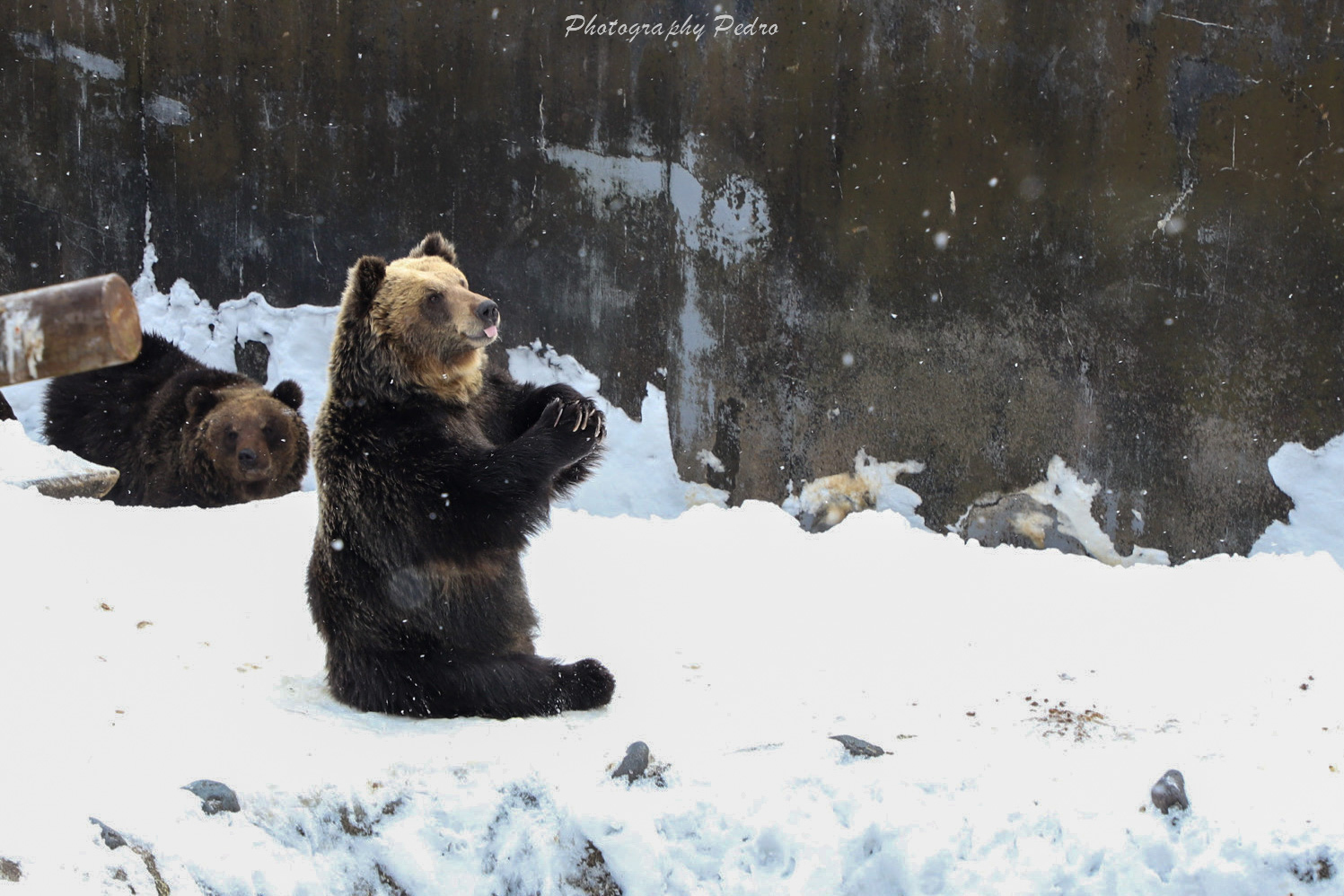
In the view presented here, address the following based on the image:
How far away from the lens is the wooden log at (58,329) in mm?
2088

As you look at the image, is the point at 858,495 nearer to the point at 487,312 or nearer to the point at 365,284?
the point at 487,312

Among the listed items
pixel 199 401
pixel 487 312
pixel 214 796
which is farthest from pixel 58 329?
pixel 199 401

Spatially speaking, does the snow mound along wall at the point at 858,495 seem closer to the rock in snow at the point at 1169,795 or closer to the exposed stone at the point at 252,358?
the exposed stone at the point at 252,358

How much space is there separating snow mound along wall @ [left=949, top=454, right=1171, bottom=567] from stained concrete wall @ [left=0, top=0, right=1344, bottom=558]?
9 centimetres

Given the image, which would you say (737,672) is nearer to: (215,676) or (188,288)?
(215,676)

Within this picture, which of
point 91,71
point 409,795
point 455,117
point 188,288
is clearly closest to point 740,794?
point 409,795

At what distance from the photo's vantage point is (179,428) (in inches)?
281

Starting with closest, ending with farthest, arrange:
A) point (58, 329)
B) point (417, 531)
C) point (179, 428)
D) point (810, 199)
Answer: point (58, 329)
point (417, 531)
point (810, 199)
point (179, 428)

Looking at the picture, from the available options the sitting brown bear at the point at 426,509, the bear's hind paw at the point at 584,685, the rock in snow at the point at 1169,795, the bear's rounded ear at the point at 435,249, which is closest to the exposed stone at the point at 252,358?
the bear's rounded ear at the point at 435,249

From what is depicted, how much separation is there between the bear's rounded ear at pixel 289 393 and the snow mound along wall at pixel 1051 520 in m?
3.80

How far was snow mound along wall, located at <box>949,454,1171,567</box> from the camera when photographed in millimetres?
6348

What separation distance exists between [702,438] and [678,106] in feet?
5.99

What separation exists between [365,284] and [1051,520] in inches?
158

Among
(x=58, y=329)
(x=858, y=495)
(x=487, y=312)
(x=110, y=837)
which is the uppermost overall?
(x=58, y=329)
